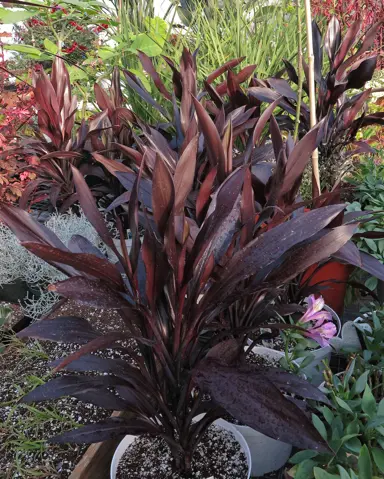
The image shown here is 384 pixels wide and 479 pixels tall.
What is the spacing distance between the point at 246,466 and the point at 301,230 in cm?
53

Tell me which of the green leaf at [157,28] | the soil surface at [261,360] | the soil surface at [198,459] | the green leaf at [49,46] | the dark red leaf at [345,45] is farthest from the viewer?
the green leaf at [157,28]

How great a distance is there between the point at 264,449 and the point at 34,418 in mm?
639

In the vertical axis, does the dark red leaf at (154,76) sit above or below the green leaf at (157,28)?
below

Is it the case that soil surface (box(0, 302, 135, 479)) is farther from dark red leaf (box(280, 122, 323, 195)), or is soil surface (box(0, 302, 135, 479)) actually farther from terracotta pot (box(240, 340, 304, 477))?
dark red leaf (box(280, 122, 323, 195))

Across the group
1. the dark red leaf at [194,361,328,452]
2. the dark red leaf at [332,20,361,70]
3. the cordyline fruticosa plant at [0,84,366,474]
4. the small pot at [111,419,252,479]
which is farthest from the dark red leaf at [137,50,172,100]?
the dark red leaf at [194,361,328,452]

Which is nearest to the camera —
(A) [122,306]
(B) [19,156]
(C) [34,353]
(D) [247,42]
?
(A) [122,306]

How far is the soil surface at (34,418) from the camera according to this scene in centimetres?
112

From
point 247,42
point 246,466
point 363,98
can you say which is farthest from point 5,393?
point 247,42

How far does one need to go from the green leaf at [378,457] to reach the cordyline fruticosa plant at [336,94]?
1260mm

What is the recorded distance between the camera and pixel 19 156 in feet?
7.77

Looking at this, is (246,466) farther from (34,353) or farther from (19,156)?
(19,156)

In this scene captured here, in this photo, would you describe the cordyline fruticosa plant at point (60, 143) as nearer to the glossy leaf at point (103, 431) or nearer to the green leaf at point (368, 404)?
the glossy leaf at point (103, 431)

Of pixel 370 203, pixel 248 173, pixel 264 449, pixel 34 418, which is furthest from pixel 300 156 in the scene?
pixel 34 418

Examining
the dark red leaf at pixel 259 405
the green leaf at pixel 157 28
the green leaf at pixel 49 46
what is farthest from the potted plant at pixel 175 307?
the green leaf at pixel 157 28
